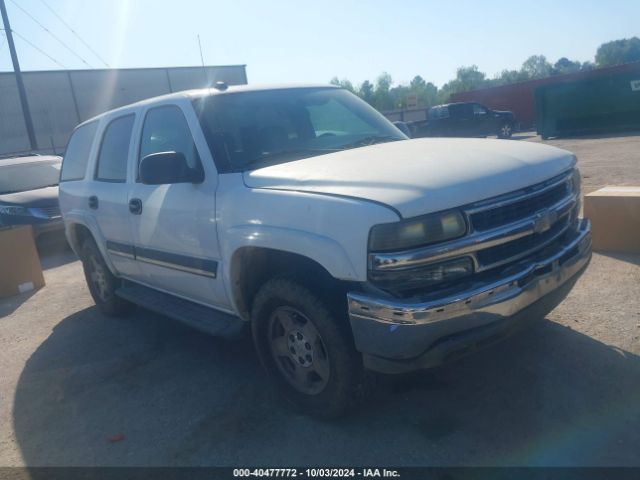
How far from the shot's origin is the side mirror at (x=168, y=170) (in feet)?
11.2

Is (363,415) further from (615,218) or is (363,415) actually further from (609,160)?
(609,160)

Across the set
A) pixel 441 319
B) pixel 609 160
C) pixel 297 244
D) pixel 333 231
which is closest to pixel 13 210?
pixel 297 244

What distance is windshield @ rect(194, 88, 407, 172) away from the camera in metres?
3.60

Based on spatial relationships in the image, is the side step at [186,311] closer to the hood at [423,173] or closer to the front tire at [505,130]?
the hood at [423,173]

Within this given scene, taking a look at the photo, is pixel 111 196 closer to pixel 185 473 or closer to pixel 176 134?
pixel 176 134

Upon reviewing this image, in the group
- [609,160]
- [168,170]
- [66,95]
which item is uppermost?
[66,95]

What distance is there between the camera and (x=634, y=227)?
17.6 feet

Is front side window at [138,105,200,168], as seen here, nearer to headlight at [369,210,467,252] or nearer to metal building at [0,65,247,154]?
headlight at [369,210,467,252]

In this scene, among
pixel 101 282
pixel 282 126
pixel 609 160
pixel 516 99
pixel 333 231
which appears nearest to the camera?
pixel 333 231

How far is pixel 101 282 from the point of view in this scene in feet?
18.6

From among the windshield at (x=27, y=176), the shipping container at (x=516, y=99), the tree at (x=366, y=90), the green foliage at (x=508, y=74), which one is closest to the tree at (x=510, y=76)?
the green foliage at (x=508, y=74)

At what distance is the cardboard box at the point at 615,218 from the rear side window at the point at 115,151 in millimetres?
4469

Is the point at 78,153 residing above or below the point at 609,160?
above

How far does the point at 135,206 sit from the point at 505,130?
2228 cm
